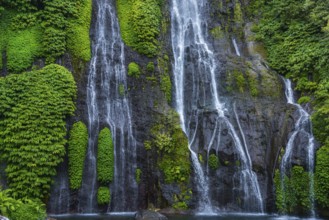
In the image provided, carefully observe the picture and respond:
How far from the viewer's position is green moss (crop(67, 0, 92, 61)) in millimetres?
19812

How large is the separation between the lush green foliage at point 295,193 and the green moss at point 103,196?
8.14 m

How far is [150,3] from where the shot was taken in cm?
2342

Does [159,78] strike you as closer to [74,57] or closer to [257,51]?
[74,57]

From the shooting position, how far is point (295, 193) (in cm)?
1672

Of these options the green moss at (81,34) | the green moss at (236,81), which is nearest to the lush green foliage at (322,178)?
the green moss at (236,81)

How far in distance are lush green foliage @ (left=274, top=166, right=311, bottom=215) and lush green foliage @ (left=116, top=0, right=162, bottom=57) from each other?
10.3 m

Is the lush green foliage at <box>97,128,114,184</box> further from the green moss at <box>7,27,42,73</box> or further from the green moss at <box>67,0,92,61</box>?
the green moss at <box>7,27,42,73</box>

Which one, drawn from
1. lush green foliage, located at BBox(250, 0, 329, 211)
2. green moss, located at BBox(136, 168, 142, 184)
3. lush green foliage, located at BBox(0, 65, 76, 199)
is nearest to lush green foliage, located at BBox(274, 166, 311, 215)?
lush green foliage, located at BBox(250, 0, 329, 211)

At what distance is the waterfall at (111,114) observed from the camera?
17.1 m

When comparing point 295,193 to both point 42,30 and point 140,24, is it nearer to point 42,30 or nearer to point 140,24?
point 140,24

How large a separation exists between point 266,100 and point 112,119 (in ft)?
28.9

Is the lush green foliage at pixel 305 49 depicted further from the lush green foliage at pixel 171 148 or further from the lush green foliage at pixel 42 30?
the lush green foliage at pixel 42 30

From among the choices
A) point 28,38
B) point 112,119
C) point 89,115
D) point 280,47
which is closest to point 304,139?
point 280,47

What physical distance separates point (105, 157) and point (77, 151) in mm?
1397
